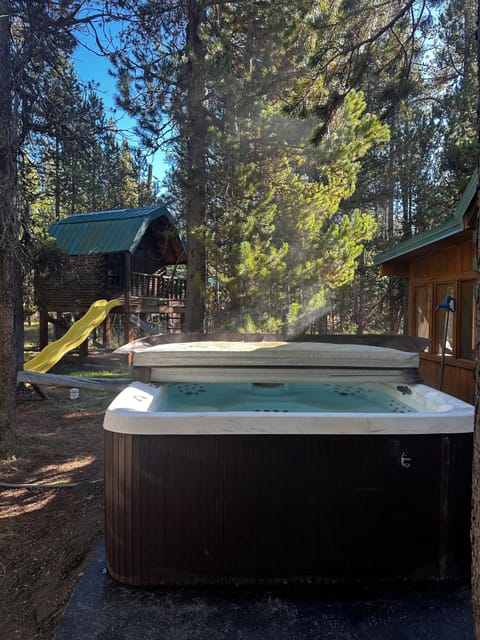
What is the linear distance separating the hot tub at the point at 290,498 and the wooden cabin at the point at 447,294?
2.20m

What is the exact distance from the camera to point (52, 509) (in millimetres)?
3697

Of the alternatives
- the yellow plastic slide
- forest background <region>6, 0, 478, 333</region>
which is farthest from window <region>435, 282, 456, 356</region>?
the yellow plastic slide

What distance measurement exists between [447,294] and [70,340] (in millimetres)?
7681

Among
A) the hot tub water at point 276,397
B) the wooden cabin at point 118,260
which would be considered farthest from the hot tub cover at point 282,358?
the wooden cabin at point 118,260

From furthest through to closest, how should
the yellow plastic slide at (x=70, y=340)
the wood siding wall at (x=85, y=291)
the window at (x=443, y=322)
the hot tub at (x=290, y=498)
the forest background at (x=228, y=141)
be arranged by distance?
the wood siding wall at (x=85, y=291)
the yellow plastic slide at (x=70, y=340)
the forest background at (x=228, y=141)
the window at (x=443, y=322)
the hot tub at (x=290, y=498)

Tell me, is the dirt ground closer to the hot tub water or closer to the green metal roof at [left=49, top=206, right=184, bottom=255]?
the hot tub water

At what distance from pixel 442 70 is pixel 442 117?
128 inches

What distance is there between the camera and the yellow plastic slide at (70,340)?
8633 millimetres

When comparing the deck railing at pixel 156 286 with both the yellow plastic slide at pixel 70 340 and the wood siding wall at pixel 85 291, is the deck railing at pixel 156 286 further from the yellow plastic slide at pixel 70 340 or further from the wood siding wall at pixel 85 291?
the yellow plastic slide at pixel 70 340

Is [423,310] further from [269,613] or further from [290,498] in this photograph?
[269,613]

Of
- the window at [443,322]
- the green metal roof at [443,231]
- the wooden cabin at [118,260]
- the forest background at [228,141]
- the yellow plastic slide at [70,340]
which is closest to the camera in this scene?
the green metal roof at [443,231]

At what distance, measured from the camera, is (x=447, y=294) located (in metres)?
5.47

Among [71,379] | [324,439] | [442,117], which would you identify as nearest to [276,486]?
[324,439]

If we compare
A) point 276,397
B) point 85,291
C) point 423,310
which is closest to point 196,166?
point 423,310
